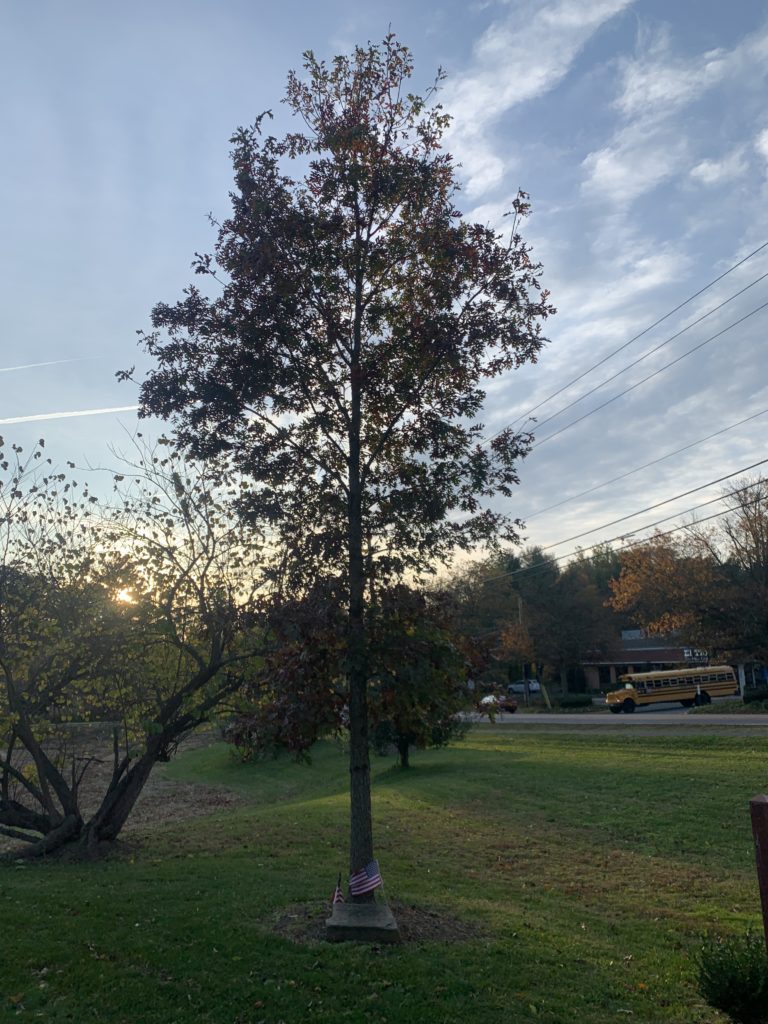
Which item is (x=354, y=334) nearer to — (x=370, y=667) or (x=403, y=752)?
(x=370, y=667)

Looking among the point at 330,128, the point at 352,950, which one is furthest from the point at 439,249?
the point at 352,950

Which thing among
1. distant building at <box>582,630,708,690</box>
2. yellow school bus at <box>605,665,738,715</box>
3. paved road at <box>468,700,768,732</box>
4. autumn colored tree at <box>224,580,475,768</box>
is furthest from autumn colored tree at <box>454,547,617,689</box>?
autumn colored tree at <box>224,580,475,768</box>

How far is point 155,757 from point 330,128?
9666 millimetres

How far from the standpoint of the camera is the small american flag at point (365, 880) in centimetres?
732

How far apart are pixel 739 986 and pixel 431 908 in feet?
11.8

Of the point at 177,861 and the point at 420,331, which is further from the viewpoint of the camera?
the point at 177,861

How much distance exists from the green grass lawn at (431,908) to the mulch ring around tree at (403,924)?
0.30ft

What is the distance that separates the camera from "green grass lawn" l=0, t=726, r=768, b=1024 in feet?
19.0

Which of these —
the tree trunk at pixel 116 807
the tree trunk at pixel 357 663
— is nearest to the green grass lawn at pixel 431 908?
Answer: the tree trunk at pixel 116 807

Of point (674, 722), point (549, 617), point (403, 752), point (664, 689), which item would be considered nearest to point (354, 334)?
point (403, 752)

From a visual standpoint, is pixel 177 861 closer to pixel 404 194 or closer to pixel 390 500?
pixel 390 500

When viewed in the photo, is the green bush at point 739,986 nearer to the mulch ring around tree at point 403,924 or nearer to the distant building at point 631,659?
the mulch ring around tree at point 403,924

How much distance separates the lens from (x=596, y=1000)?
589 centimetres

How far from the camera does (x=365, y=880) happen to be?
24.1 ft
